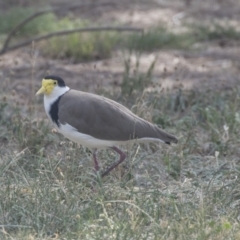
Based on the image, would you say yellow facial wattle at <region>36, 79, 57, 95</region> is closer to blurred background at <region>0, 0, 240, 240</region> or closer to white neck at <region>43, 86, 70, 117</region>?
white neck at <region>43, 86, 70, 117</region>

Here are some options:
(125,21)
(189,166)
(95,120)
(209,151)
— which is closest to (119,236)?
(95,120)

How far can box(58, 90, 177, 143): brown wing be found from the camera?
6637 millimetres

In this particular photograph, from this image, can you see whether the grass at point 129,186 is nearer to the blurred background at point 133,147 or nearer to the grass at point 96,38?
the blurred background at point 133,147

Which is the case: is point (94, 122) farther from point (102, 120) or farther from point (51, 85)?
point (51, 85)

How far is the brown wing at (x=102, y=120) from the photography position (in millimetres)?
6637

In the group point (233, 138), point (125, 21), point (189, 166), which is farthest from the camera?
point (125, 21)

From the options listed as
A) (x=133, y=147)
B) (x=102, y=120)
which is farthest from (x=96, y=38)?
(x=102, y=120)

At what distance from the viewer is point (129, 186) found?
251 inches

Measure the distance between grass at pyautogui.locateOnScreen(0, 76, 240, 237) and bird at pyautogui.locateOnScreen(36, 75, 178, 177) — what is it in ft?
0.61

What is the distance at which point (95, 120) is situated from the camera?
6707mm

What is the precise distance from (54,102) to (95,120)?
0.38m

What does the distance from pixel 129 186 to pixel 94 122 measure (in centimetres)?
66

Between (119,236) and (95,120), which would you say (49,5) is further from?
(119,236)

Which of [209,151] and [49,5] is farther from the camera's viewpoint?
[49,5]
